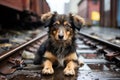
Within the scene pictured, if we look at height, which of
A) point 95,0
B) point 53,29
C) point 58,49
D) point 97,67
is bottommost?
point 97,67

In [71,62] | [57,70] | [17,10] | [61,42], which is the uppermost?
[17,10]

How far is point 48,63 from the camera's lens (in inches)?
158

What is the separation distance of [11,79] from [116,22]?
21605 millimetres

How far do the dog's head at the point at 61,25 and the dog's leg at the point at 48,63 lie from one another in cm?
27

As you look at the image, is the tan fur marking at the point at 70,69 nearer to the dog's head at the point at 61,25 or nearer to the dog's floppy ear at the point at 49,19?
the dog's head at the point at 61,25

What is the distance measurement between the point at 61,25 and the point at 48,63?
56cm

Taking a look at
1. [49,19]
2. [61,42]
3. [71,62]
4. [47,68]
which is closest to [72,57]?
[71,62]

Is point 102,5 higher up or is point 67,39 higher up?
point 102,5

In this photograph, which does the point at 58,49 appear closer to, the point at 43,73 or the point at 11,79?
the point at 43,73

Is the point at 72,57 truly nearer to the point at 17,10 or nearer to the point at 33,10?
the point at 17,10

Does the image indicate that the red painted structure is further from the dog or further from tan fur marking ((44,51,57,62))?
tan fur marking ((44,51,57,62))

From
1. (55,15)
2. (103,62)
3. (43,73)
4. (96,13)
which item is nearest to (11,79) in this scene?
(43,73)

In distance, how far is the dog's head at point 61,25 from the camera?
3898mm

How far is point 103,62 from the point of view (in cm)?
495
